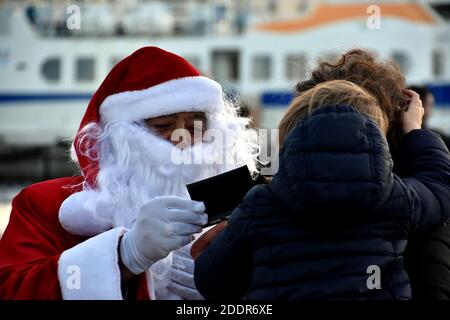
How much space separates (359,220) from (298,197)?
13cm

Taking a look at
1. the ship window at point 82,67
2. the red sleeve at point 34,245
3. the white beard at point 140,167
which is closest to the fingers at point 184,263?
the white beard at point 140,167

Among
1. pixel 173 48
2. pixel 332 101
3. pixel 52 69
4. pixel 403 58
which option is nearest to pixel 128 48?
pixel 173 48

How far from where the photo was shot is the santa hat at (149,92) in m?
2.19

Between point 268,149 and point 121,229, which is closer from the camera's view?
point 121,229

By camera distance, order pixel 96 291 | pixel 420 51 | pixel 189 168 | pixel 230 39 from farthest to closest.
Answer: pixel 230 39 → pixel 420 51 → pixel 189 168 → pixel 96 291

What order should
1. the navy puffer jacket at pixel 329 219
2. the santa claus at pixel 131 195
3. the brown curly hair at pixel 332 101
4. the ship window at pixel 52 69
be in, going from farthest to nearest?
the ship window at pixel 52 69
the santa claus at pixel 131 195
the brown curly hair at pixel 332 101
the navy puffer jacket at pixel 329 219

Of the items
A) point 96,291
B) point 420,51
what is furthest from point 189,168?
point 420,51

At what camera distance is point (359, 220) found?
57.6 inches

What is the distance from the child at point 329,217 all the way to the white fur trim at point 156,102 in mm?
681

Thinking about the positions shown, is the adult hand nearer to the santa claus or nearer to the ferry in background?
the santa claus

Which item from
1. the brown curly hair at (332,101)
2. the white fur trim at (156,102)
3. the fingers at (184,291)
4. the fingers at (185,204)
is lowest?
the fingers at (184,291)

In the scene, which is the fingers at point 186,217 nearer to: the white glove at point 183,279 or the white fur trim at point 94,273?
the white fur trim at point 94,273

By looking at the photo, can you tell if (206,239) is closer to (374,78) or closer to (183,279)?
(183,279)
